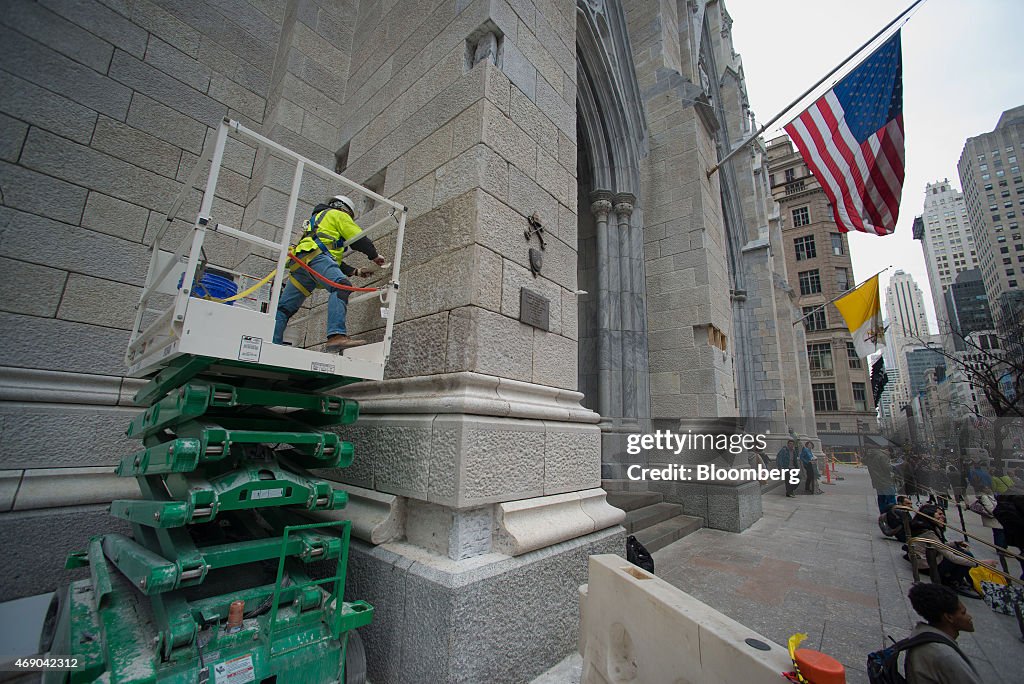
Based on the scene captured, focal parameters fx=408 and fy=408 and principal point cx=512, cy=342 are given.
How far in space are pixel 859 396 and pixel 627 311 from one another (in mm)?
39380

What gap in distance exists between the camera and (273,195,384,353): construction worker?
2684mm

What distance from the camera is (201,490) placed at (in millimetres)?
1803

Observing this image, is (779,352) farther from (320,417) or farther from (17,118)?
(17,118)

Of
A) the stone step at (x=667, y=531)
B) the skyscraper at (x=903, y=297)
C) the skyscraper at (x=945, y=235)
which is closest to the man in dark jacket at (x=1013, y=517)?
the stone step at (x=667, y=531)

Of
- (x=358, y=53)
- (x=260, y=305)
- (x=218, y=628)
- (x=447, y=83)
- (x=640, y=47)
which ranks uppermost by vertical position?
(x=640, y=47)

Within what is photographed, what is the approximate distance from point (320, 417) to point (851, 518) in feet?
34.4

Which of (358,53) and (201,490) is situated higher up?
(358,53)

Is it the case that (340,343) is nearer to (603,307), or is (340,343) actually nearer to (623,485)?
(623,485)

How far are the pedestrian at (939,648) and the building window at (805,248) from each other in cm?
4576

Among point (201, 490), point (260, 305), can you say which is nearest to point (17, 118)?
point (260, 305)

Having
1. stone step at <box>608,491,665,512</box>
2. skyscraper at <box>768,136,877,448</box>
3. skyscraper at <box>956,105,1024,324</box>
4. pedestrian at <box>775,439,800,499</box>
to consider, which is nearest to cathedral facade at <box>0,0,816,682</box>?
stone step at <box>608,491,665,512</box>

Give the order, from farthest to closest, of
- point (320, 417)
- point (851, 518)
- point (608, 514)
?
point (851, 518) < point (608, 514) < point (320, 417)

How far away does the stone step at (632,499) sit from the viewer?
20.3 ft

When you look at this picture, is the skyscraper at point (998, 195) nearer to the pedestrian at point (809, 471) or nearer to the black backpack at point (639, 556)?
the pedestrian at point (809, 471)
